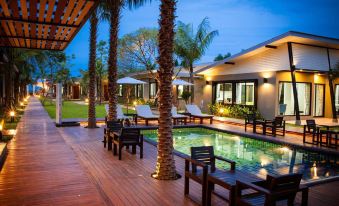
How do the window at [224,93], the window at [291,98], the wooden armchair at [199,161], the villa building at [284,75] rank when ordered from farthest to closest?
the window at [224,93] → the window at [291,98] → the villa building at [284,75] → the wooden armchair at [199,161]

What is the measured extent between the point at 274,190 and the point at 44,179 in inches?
162

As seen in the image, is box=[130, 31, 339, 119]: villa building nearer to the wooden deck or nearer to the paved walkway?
the wooden deck

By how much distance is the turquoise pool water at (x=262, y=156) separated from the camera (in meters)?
7.33

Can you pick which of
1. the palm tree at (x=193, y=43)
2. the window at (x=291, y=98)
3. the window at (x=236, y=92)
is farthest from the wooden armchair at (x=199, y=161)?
the palm tree at (x=193, y=43)

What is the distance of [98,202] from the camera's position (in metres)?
4.46

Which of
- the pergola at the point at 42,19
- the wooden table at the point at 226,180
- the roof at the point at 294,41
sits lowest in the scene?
the wooden table at the point at 226,180

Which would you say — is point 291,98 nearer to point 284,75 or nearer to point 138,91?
point 284,75

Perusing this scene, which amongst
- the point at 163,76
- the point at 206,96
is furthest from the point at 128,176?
the point at 206,96

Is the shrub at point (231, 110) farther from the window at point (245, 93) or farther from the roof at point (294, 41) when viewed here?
the roof at point (294, 41)

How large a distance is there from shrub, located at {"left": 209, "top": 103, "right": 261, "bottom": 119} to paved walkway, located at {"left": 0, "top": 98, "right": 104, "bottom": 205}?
12.4 metres

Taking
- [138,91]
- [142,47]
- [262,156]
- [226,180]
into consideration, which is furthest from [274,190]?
[138,91]

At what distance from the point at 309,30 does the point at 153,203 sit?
694ft

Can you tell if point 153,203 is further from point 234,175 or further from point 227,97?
point 227,97

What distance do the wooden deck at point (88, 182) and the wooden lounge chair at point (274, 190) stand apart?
98 cm
